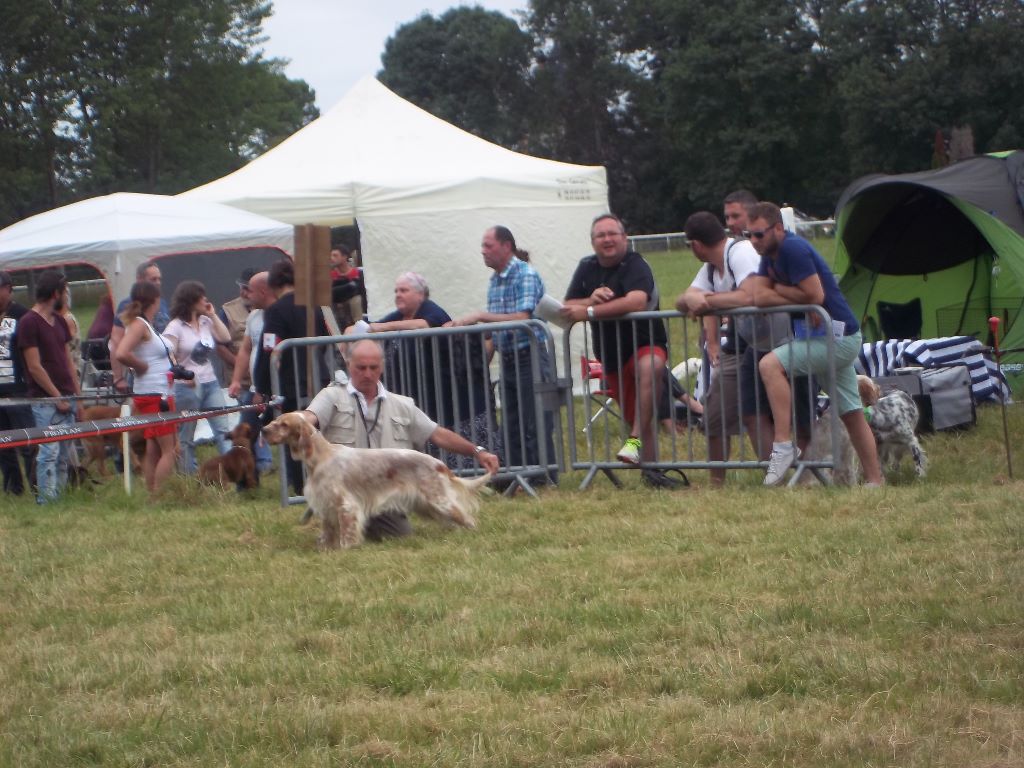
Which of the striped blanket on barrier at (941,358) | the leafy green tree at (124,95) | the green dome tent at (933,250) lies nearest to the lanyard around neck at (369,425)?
the striped blanket on barrier at (941,358)

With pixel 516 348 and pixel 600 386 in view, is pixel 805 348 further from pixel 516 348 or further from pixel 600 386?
pixel 600 386

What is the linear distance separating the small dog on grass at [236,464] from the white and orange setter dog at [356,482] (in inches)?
95.6

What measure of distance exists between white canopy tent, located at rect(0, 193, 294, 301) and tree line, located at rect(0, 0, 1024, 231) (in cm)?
3065

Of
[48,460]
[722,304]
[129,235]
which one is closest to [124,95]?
[129,235]

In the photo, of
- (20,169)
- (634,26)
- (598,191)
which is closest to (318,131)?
(598,191)

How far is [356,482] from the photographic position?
23.7 ft

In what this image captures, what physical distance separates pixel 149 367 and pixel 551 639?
229 inches

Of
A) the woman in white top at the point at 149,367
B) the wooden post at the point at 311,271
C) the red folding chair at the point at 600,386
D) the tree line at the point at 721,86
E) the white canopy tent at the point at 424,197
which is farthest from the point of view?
the tree line at the point at 721,86

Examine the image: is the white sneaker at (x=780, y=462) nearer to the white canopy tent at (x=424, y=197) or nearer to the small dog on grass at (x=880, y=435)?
the small dog on grass at (x=880, y=435)

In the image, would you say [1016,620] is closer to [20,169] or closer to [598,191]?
[598,191]

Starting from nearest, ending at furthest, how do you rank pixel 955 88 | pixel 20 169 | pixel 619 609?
pixel 619 609
pixel 20 169
pixel 955 88

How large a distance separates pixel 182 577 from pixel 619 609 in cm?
250

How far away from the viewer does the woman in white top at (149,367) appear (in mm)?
9992

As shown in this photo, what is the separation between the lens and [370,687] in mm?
4844
